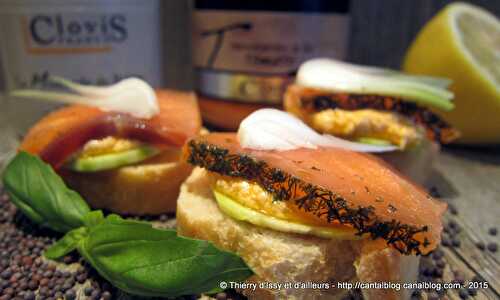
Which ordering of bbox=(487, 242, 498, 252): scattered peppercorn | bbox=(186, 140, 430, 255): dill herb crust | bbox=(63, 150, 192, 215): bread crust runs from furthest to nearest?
bbox=(63, 150, 192, 215): bread crust, bbox=(487, 242, 498, 252): scattered peppercorn, bbox=(186, 140, 430, 255): dill herb crust

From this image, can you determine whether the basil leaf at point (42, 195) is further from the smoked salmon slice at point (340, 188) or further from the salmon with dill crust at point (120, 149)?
the smoked salmon slice at point (340, 188)

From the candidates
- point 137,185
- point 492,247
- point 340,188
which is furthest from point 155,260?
point 492,247

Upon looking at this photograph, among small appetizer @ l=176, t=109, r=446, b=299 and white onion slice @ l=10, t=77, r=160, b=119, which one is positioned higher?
white onion slice @ l=10, t=77, r=160, b=119

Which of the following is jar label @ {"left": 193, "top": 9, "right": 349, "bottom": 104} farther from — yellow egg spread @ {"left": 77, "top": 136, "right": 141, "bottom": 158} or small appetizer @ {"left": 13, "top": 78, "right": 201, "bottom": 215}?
yellow egg spread @ {"left": 77, "top": 136, "right": 141, "bottom": 158}

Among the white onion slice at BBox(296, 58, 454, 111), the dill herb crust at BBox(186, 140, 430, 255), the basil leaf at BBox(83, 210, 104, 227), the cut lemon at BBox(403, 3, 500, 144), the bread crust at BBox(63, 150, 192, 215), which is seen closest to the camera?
the dill herb crust at BBox(186, 140, 430, 255)

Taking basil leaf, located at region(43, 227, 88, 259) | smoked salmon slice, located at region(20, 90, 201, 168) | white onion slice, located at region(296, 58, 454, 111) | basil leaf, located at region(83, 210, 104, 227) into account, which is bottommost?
basil leaf, located at region(43, 227, 88, 259)

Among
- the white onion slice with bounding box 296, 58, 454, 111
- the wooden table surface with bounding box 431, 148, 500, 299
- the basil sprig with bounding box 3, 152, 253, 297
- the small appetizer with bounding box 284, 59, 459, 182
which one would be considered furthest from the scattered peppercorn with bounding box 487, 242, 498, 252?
the basil sprig with bounding box 3, 152, 253, 297

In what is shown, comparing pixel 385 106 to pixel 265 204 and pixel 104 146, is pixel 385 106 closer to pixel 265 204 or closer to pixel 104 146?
pixel 265 204

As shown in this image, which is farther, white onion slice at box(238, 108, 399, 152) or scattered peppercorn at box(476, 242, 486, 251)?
scattered peppercorn at box(476, 242, 486, 251)

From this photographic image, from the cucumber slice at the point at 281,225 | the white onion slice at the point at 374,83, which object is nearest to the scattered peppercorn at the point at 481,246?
the white onion slice at the point at 374,83
